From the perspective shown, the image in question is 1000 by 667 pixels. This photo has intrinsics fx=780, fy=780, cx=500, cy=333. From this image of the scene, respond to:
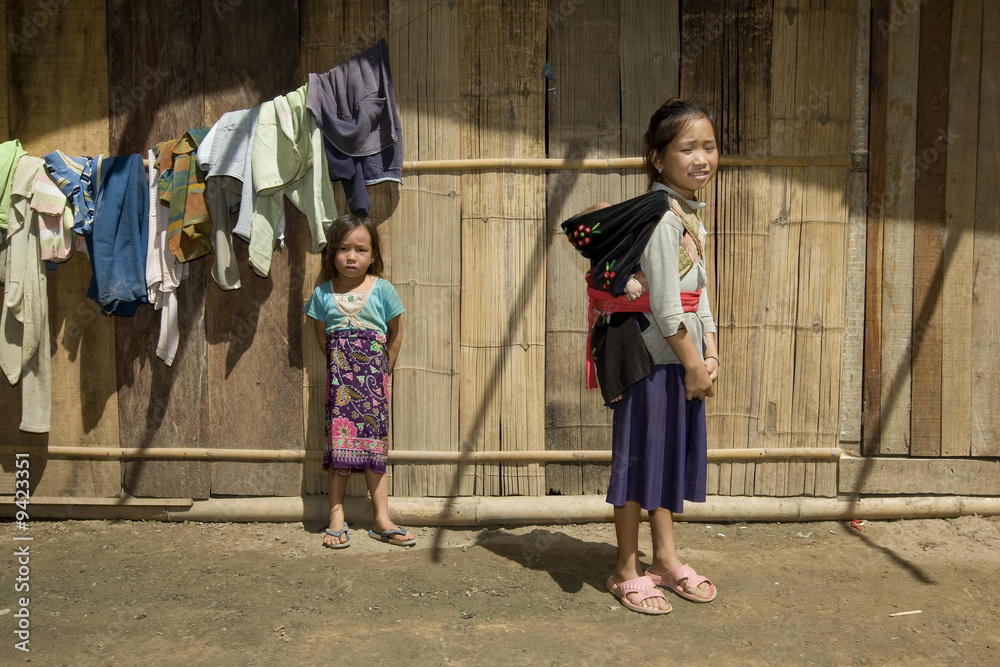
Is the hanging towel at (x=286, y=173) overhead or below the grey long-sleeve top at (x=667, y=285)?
overhead

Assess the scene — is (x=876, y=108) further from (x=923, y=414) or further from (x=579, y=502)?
(x=579, y=502)

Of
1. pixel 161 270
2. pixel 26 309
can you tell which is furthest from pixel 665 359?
pixel 26 309

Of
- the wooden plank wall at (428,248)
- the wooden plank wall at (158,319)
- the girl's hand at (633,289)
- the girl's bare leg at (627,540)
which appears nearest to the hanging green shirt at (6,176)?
the wooden plank wall at (158,319)

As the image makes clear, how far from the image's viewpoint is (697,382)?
2961mm

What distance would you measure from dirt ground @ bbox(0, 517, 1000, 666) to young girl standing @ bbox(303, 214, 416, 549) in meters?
0.37

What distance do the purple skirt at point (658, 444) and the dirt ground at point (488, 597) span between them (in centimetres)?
45

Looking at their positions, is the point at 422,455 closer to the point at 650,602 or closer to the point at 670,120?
the point at 650,602

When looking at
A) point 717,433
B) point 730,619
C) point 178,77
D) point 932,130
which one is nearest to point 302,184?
point 178,77

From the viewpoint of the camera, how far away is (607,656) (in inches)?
107

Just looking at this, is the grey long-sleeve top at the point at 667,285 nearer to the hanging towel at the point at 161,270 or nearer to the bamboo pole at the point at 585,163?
the bamboo pole at the point at 585,163

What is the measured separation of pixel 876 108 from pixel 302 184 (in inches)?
111

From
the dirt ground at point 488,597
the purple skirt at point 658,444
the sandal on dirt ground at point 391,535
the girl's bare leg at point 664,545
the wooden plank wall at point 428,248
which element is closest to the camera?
the dirt ground at point 488,597

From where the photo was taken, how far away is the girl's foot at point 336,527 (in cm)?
373

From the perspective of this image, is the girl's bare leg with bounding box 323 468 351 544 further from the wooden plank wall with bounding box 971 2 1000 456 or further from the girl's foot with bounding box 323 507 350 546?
the wooden plank wall with bounding box 971 2 1000 456
